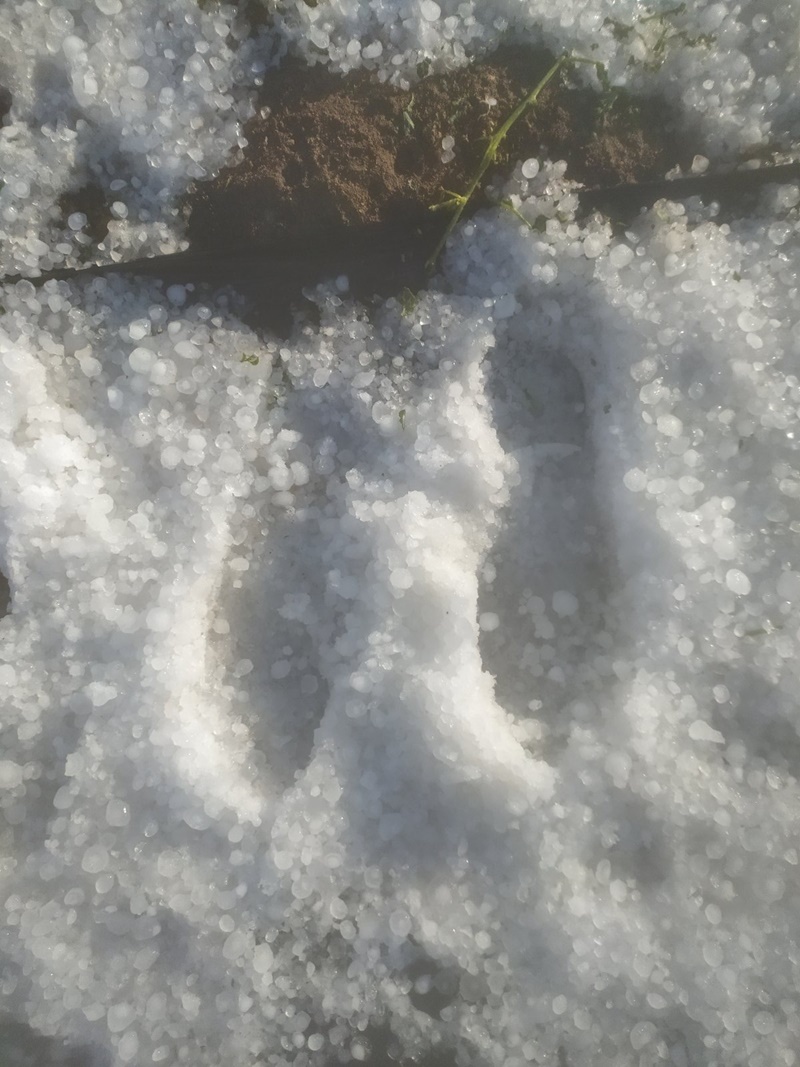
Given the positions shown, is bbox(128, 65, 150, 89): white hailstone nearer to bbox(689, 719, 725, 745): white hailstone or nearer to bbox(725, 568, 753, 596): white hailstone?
bbox(725, 568, 753, 596): white hailstone

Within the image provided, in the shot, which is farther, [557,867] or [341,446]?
[341,446]

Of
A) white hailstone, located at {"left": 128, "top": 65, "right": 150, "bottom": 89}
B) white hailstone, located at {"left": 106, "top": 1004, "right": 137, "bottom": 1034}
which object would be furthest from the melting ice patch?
white hailstone, located at {"left": 128, "top": 65, "right": 150, "bottom": 89}

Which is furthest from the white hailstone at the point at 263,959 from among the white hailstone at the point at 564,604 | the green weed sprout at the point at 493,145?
the green weed sprout at the point at 493,145

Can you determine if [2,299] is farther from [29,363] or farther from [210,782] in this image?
[210,782]

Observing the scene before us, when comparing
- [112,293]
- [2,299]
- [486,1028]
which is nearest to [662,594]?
[486,1028]

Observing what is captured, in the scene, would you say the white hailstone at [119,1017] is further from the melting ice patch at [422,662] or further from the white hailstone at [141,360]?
the white hailstone at [141,360]

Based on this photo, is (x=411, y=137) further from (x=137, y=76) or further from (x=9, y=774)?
(x=9, y=774)
